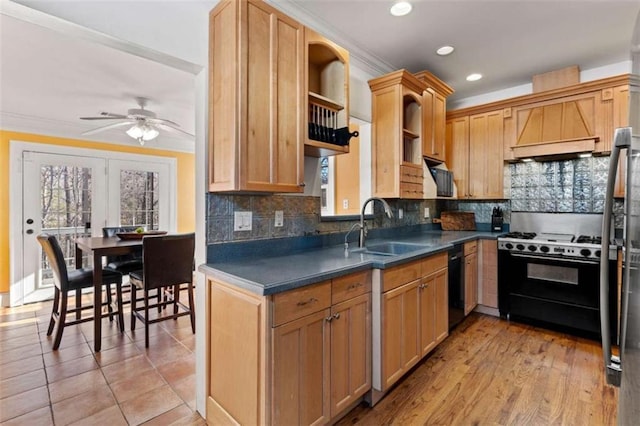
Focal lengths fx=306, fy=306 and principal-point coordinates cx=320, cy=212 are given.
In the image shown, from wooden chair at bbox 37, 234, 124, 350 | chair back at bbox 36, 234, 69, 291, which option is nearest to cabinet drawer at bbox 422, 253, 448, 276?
wooden chair at bbox 37, 234, 124, 350

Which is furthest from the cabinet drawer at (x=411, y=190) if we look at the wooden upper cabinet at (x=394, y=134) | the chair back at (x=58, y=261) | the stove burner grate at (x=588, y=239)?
the chair back at (x=58, y=261)

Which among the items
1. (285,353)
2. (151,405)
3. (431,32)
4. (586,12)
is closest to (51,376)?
(151,405)

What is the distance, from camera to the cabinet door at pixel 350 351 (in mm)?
1624

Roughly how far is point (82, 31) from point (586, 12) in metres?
3.32

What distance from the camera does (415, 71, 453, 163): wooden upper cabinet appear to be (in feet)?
10.4

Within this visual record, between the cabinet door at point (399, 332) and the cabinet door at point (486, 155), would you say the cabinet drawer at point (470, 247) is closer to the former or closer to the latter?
the cabinet door at point (486, 155)

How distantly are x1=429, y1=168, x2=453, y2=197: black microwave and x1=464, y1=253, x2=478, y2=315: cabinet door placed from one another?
0.79 metres

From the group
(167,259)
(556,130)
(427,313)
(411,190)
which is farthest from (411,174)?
(167,259)

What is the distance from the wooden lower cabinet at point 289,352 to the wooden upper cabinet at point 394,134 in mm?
1330

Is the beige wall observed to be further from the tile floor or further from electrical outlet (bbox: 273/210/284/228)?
electrical outlet (bbox: 273/210/284/228)

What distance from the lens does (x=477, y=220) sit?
160 inches

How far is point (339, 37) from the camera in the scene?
2572 millimetres

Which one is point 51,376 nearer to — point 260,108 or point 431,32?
point 260,108

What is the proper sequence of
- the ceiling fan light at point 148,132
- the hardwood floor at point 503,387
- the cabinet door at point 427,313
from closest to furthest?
the hardwood floor at point 503,387 < the cabinet door at point 427,313 < the ceiling fan light at point 148,132
